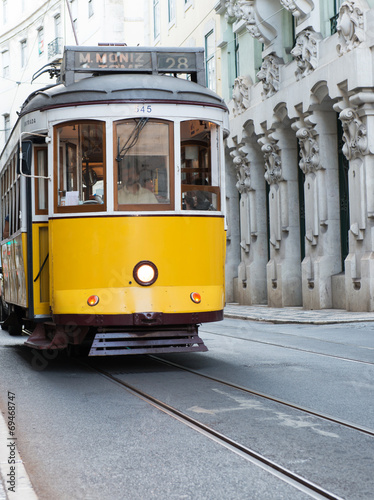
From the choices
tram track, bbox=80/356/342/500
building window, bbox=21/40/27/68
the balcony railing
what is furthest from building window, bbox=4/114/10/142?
tram track, bbox=80/356/342/500

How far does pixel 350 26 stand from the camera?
21.2 m

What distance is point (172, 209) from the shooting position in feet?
33.0

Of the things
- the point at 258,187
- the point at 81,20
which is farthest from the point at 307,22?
the point at 81,20

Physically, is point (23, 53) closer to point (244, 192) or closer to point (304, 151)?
point (244, 192)

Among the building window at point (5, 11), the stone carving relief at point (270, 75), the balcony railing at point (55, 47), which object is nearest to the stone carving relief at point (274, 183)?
the stone carving relief at point (270, 75)

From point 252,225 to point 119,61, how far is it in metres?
18.7

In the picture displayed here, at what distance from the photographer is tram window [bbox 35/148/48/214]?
10.5 metres

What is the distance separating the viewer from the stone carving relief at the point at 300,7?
2377 centimetres

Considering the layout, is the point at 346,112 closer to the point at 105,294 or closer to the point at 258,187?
the point at 258,187

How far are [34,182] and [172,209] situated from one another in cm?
176

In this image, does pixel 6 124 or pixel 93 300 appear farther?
pixel 6 124

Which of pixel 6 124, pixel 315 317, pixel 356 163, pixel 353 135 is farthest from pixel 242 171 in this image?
pixel 6 124

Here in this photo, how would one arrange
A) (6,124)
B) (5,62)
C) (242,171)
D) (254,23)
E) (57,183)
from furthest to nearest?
(5,62), (6,124), (242,171), (254,23), (57,183)

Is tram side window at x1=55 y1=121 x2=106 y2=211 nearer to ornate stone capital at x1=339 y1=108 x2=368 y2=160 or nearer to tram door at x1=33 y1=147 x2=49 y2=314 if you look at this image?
tram door at x1=33 y1=147 x2=49 y2=314
